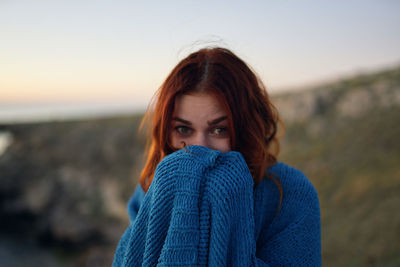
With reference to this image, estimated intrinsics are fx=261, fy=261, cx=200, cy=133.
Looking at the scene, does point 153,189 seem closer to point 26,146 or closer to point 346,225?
point 346,225

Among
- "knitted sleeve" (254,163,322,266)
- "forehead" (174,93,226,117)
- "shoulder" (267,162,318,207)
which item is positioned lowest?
"knitted sleeve" (254,163,322,266)

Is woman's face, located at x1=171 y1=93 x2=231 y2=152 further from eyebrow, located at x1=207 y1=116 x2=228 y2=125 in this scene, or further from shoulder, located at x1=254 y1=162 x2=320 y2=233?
shoulder, located at x1=254 y1=162 x2=320 y2=233

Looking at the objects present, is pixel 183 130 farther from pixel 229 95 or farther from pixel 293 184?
pixel 293 184

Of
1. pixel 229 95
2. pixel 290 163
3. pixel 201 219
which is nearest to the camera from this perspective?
pixel 201 219

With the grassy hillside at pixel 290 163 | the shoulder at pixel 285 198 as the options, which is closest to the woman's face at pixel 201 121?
the shoulder at pixel 285 198

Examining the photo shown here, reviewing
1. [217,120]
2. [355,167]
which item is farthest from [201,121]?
[355,167]

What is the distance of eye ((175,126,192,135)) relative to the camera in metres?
1.61

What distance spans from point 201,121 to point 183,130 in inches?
6.1

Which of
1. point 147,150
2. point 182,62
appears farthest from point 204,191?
point 147,150

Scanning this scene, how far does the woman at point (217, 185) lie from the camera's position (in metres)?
1.20

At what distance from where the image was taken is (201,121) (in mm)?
1537

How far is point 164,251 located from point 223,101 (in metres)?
0.84

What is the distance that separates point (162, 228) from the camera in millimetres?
1258

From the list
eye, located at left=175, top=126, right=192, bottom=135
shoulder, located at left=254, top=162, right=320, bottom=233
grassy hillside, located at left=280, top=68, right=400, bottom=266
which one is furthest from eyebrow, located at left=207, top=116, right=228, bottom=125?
grassy hillside, located at left=280, top=68, right=400, bottom=266
